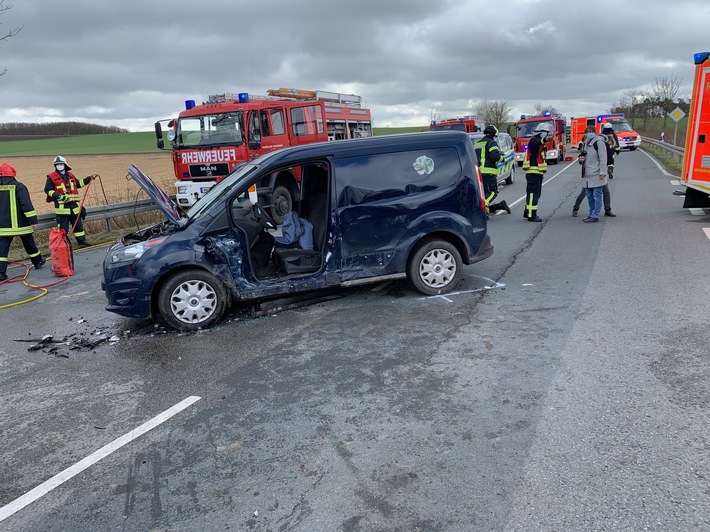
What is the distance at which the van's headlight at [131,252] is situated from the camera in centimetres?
537

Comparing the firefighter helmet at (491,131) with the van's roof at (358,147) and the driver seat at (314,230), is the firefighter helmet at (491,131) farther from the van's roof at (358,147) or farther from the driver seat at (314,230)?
the driver seat at (314,230)

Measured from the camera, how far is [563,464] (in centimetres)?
292

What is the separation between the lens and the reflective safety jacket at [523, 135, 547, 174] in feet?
35.5

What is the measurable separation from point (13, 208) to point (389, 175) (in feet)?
22.1

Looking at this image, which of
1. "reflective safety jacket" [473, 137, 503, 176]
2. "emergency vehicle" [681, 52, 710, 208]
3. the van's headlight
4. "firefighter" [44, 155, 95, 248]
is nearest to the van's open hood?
the van's headlight

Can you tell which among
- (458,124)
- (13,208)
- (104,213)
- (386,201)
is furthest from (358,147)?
(458,124)

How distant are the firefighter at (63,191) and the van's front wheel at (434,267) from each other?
6962 mm

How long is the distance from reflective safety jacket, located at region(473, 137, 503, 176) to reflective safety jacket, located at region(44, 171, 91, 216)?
7892 millimetres

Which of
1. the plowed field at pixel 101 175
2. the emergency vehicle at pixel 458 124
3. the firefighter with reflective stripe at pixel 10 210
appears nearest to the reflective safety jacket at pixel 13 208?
the firefighter with reflective stripe at pixel 10 210

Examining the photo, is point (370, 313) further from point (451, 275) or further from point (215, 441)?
point (215, 441)

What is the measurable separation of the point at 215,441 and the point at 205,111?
10.7 meters

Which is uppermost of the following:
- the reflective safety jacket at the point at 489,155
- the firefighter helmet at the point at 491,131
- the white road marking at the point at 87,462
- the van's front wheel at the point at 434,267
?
the firefighter helmet at the point at 491,131

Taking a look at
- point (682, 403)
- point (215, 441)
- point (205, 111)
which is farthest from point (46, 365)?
point (205, 111)

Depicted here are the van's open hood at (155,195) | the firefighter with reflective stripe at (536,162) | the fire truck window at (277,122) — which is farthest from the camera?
the fire truck window at (277,122)
